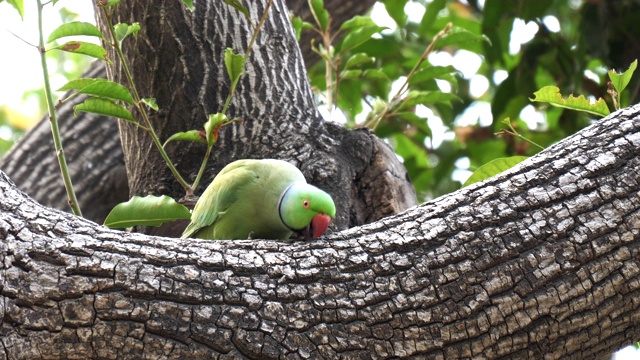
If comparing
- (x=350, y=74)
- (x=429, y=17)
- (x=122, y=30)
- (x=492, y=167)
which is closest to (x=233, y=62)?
(x=122, y=30)

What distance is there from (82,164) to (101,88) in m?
2.16

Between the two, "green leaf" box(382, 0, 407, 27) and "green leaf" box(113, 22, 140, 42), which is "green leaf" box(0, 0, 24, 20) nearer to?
"green leaf" box(113, 22, 140, 42)

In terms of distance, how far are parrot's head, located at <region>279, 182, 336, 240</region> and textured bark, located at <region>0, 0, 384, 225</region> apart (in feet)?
6.74

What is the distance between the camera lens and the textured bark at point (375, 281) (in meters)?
1.70

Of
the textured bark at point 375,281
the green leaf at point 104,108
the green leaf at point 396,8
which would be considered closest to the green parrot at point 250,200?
the green leaf at point 104,108

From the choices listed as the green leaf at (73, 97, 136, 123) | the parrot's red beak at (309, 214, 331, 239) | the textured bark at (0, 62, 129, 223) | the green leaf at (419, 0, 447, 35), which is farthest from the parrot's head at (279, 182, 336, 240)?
the textured bark at (0, 62, 129, 223)

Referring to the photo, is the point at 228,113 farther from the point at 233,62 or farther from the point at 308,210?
the point at 308,210

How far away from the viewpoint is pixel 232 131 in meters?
2.84

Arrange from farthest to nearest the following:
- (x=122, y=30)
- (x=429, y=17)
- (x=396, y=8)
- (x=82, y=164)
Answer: (x=82, y=164), (x=429, y=17), (x=396, y=8), (x=122, y=30)

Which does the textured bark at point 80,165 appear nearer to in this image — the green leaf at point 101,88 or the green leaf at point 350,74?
the green leaf at point 350,74

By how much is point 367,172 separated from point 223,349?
48.7 inches

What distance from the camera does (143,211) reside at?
7.39ft

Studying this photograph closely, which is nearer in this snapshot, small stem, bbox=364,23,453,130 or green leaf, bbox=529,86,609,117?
green leaf, bbox=529,86,609,117

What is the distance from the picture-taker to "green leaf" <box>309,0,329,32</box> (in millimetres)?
3232
